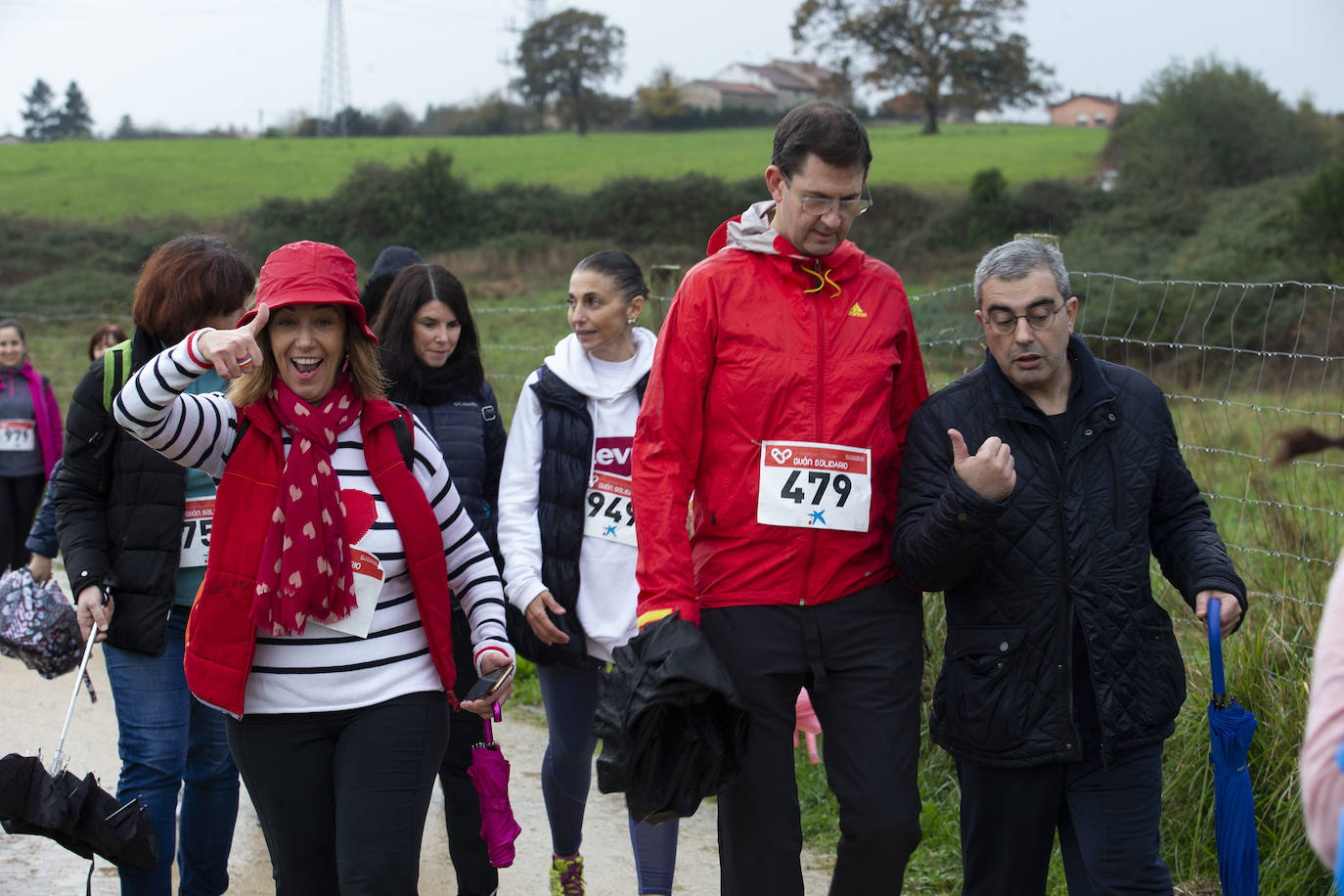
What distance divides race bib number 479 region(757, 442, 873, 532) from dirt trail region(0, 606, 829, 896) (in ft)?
6.01

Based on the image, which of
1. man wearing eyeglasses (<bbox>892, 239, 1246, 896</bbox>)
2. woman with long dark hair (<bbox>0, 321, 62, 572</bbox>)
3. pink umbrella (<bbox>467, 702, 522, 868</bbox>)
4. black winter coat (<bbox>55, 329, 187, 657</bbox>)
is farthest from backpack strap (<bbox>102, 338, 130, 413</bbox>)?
woman with long dark hair (<bbox>0, 321, 62, 572</bbox>)

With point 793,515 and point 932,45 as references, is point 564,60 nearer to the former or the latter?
point 932,45

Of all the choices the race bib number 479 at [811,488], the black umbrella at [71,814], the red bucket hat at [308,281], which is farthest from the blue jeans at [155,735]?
the race bib number 479 at [811,488]

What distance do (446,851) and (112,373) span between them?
2.10 m

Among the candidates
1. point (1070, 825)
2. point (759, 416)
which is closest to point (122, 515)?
point (759, 416)

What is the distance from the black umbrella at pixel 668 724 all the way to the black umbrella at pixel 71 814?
1.31m

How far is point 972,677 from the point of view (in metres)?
3.03

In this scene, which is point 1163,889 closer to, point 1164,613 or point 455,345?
point 1164,613

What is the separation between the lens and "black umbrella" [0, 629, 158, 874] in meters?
3.20

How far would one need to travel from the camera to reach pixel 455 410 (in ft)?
14.2

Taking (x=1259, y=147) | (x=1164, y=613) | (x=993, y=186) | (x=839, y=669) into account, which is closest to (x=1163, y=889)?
(x=1164, y=613)

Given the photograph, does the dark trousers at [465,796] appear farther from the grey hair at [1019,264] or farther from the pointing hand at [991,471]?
the grey hair at [1019,264]

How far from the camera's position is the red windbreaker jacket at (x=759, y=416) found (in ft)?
10.0

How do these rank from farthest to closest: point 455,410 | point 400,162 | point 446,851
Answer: point 400,162 < point 446,851 < point 455,410
